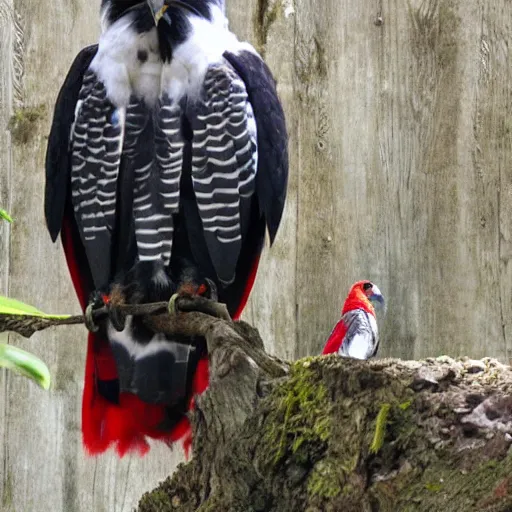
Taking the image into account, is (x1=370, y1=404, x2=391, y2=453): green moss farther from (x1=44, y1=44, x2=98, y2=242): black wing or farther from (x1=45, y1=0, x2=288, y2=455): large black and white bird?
(x1=44, y1=44, x2=98, y2=242): black wing

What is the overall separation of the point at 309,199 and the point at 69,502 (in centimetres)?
86

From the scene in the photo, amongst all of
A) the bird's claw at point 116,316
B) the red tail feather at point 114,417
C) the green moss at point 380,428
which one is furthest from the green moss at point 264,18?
the green moss at point 380,428

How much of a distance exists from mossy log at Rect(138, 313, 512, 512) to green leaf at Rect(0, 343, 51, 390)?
287 millimetres

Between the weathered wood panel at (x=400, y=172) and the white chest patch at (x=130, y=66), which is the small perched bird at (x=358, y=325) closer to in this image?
the weathered wood panel at (x=400, y=172)

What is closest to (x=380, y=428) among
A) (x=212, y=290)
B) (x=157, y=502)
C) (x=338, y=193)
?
(x=157, y=502)

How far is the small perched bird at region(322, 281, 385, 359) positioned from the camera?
6.69 ft

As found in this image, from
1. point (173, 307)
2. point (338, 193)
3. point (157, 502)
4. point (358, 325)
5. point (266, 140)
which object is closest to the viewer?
point (157, 502)

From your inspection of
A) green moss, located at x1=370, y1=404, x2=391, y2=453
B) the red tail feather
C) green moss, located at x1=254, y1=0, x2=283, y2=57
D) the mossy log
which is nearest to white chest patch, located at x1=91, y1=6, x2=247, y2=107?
the red tail feather

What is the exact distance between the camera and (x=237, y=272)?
5.95ft

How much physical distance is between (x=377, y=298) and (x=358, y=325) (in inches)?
2.9

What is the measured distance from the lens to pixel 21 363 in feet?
2.87

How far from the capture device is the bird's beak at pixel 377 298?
208 centimetres

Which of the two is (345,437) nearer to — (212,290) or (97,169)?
(212,290)

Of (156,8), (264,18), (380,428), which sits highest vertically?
(264,18)
